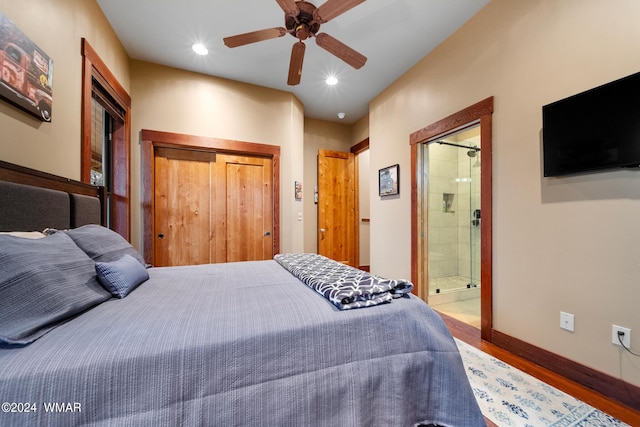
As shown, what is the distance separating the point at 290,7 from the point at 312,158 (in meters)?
2.87

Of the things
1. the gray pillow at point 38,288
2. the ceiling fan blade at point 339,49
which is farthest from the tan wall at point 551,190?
the gray pillow at point 38,288

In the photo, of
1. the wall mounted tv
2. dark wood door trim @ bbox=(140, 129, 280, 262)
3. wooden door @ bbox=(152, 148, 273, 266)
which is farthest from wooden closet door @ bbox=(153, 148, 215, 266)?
the wall mounted tv

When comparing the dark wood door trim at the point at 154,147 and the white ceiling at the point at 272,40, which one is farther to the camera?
the dark wood door trim at the point at 154,147

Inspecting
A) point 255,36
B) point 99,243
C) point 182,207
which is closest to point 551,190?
point 255,36

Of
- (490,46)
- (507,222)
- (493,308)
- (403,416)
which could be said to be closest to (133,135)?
(403,416)

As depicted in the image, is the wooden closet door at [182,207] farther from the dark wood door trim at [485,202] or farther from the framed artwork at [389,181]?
the dark wood door trim at [485,202]

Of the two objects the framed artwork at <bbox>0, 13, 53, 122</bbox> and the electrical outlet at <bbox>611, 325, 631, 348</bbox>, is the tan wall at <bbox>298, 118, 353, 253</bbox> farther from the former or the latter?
the electrical outlet at <bbox>611, 325, 631, 348</bbox>

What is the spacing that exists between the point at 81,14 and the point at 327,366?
303 centimetres

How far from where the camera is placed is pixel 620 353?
1466mm

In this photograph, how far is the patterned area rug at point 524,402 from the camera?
1.31 meters

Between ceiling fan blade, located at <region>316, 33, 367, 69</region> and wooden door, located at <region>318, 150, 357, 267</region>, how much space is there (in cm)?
233

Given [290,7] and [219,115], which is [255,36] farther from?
[219,115]

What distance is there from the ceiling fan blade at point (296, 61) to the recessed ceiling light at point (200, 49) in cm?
111

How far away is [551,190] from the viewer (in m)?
1.78
